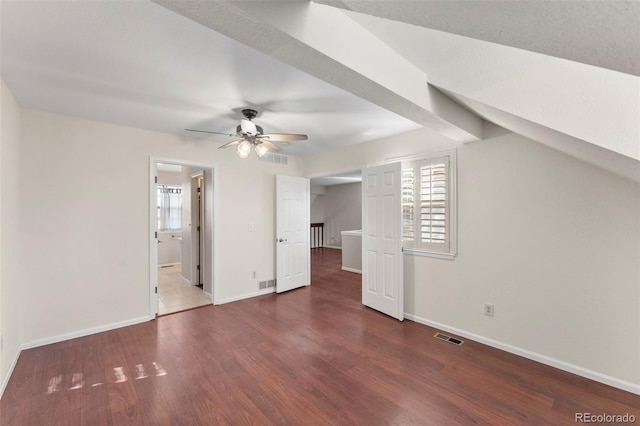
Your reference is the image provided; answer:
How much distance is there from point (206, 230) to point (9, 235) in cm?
233

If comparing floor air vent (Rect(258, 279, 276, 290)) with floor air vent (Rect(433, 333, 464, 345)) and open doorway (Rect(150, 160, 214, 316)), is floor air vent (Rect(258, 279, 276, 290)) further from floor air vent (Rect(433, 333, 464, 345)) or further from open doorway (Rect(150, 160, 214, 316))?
floor air vent (Rect(433, 333, 464, 345))

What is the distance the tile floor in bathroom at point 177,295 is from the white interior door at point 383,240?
2567mm

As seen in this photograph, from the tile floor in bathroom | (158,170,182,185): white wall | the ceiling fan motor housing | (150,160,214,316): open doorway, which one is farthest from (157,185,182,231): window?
the ceiling fan motor housing

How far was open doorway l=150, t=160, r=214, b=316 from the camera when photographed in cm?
363

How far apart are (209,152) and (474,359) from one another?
13.9ft

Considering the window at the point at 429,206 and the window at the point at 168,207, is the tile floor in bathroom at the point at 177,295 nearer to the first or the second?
the window at the point at 168,207

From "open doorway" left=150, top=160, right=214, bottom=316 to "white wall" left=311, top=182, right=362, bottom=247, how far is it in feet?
17.1

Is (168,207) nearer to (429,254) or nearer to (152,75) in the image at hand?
(152,75)

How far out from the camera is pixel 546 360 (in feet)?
8.11

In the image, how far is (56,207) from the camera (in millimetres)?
2934

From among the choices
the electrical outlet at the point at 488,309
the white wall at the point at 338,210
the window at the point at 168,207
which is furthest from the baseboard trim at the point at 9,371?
the white wall at the point at 338,210

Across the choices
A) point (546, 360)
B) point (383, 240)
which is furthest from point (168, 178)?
point (546, 360)

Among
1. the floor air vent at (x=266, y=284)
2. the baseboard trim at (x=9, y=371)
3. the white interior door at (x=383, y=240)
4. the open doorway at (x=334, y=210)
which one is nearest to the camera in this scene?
the baseboard trim at (x=9, y=371)

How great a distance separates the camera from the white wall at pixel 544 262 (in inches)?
84.7
